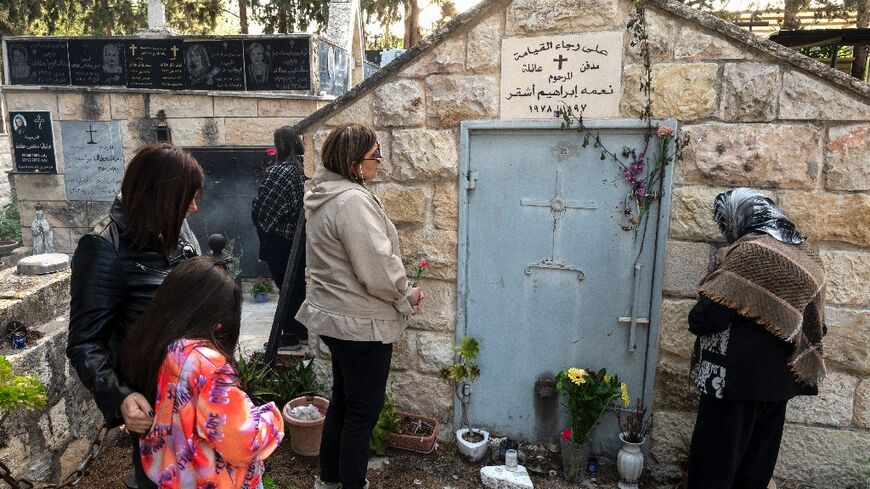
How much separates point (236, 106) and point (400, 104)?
448 centimetres

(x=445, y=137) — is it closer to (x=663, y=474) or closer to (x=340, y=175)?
(x=340, y=175)

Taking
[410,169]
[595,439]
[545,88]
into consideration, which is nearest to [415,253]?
[410,169]

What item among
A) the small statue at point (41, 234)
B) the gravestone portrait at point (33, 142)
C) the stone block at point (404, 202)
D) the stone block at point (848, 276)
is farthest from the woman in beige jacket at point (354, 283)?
the gravestone portrait at point (33, 142)

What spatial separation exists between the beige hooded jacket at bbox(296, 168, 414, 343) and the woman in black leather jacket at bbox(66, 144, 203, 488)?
0.76 metres

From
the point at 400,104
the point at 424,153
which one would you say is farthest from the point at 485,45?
the point at 424,153

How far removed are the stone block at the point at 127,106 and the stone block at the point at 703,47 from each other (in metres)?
6.72

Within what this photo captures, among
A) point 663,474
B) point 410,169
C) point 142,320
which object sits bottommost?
point 663,474

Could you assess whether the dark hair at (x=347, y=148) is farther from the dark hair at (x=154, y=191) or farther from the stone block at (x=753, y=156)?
the stone block at (x=753, y=156)

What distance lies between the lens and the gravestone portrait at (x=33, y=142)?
7406 millimetres

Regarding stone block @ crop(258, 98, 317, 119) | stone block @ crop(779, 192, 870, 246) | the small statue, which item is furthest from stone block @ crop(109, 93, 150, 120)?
stone block @ crop(779, 192, 870, 246)

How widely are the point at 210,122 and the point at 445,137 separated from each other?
493 cm

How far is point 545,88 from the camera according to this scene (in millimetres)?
3221

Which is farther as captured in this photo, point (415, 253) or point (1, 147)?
point (1, 147)

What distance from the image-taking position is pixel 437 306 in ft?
12.0
